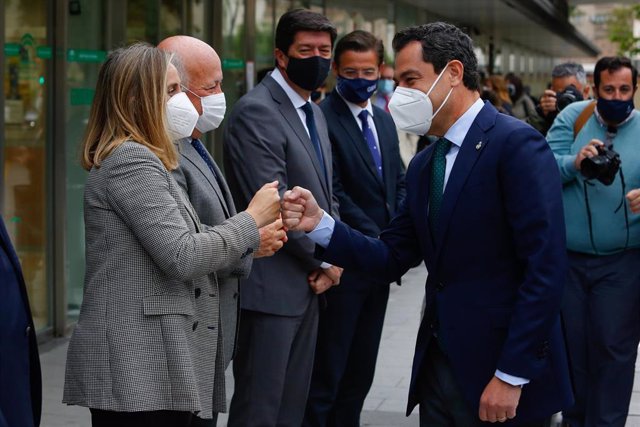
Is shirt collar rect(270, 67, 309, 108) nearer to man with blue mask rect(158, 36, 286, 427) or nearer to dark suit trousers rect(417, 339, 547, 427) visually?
man with blue mask rect(158, 36, 286, 427)

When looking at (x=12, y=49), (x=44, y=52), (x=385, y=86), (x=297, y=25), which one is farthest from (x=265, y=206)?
(x=385, y=86)

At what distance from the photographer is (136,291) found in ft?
11.8

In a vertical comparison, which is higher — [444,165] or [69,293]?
[444,165]

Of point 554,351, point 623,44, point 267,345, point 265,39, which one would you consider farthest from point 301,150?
point 623,44

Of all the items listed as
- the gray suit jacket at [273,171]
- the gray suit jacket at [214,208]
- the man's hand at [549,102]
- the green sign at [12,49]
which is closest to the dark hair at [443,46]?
the gray suit jacket at [214,208]

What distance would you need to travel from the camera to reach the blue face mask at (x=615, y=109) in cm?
594

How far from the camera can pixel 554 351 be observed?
376cm

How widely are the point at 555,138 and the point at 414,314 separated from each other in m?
4.56

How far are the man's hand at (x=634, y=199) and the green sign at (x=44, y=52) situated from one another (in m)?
4.66

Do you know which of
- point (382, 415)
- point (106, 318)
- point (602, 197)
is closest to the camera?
point (106, 318)

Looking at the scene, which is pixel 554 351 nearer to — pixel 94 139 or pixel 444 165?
pixel 444 165

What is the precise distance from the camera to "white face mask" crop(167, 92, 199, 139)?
3938 millimetres

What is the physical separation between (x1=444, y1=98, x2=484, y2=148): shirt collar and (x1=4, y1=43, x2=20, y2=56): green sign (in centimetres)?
508

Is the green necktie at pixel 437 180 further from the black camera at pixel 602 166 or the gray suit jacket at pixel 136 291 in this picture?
the black camera at pixel 602 166
